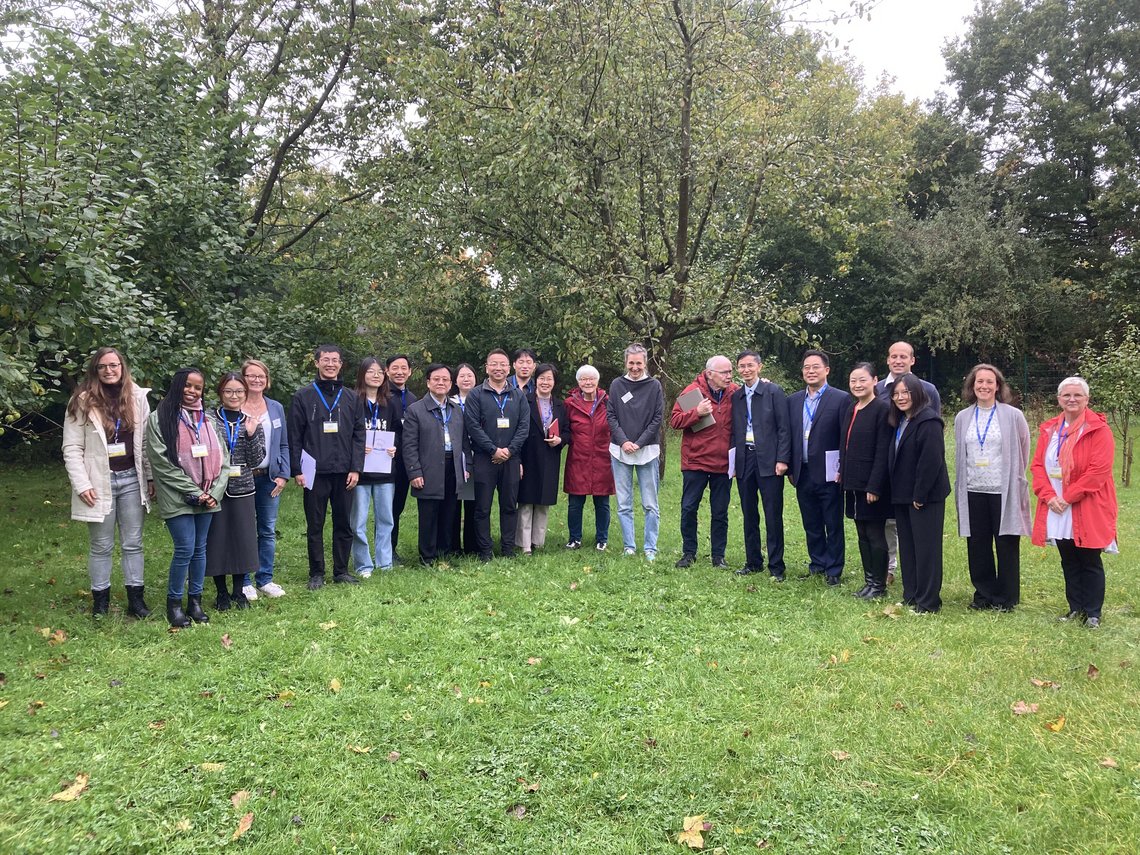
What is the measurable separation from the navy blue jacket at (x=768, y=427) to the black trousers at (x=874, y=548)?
97 cm

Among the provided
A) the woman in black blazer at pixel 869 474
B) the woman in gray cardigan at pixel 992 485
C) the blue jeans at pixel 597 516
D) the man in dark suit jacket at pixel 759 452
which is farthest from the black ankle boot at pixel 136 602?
the woman in gray cardigan at pixel 992 485

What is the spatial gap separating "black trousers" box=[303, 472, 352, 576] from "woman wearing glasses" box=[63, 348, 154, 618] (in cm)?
131

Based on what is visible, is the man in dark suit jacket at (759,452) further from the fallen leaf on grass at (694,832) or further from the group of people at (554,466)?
the fallen leaf on grass at (694,832)

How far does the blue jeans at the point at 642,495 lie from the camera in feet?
25.2

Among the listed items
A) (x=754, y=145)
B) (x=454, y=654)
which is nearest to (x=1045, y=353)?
(x=754, y=145)

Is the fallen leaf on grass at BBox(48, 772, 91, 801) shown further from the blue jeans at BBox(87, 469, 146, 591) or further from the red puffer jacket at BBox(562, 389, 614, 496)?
the red puffer jacket at BBox(562, 389, 614, 496)

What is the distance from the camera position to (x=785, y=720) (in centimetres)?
401

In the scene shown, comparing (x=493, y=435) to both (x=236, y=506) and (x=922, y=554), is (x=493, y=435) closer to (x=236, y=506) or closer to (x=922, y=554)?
(x=236, y=506)

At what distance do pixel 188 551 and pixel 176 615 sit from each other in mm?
485

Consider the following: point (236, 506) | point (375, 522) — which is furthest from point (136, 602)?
point (375, 522)

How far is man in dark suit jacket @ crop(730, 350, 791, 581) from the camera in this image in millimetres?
7039

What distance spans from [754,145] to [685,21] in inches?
71.6

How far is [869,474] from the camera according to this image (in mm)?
6262

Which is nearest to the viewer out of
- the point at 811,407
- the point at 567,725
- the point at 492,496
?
the point at 567,725
